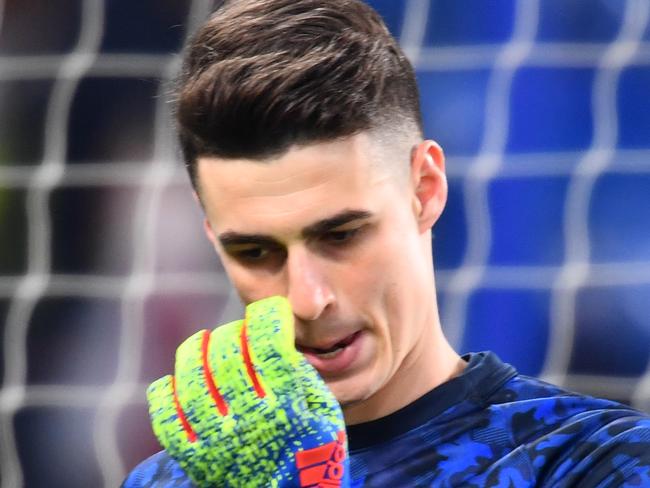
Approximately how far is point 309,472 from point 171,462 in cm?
35

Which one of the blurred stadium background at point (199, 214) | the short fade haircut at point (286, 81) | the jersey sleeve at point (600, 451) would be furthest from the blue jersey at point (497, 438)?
the blurred stadium background at point (199, 214)

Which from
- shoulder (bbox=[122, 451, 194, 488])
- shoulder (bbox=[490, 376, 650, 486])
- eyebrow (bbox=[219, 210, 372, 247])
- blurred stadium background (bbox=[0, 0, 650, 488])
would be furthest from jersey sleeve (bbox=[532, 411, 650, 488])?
blurred stadium background (bbox=[0, 0, 650, 488])

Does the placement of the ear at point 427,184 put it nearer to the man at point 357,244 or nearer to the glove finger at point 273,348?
the man at point 357,244

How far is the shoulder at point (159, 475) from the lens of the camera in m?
1.22

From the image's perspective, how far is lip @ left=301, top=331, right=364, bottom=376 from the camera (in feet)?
3.54

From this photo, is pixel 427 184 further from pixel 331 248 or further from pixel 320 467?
pixel 320 467

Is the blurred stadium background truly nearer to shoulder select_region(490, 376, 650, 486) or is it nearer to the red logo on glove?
shoulder select_region(490, 376, 650, 486)

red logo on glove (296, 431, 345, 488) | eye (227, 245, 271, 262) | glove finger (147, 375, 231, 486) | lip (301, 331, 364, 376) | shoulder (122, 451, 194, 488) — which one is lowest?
shoulder (122, 451, 194, 488)

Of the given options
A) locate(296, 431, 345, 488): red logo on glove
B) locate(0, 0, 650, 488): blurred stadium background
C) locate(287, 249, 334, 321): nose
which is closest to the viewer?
locate(296, 431, 345, 488): red logo on glove

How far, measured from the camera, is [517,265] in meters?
2.17

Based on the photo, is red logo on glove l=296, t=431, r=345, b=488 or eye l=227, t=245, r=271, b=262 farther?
eye l=227, t=245, r=271, b=262

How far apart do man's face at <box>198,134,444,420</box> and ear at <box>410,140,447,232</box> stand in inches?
1.5

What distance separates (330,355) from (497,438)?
19 centimetres

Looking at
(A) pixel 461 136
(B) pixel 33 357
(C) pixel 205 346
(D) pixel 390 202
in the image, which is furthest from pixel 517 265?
(C) pixel 205 346
